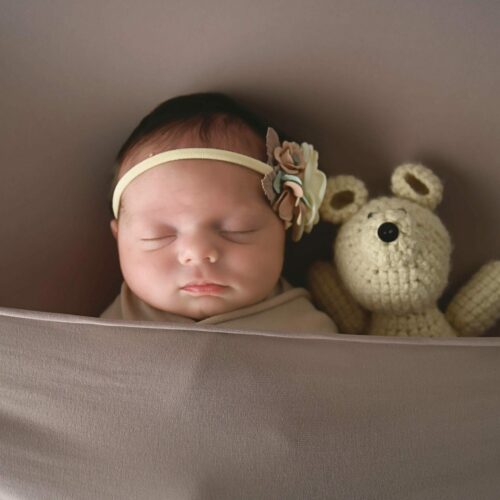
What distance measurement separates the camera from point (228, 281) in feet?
3.03

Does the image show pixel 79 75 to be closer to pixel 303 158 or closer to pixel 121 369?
pixel 303 158

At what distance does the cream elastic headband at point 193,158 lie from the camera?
94 centimetres

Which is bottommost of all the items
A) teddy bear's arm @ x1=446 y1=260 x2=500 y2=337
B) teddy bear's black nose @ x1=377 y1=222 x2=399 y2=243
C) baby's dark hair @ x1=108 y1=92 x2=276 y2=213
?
teddy bear's arm @ x1=446 y1=260 x2=500 y2=337

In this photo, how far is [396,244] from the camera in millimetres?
919

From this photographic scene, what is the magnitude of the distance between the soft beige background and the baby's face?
0.17 meters

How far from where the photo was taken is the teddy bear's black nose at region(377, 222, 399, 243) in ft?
3.03

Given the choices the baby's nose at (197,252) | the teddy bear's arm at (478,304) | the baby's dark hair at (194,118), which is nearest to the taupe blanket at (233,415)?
the baby's nose at (197,252)

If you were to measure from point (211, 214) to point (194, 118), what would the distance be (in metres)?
0.18

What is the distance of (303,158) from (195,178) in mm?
201

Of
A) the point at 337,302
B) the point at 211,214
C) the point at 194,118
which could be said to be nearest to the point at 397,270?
the point at 337,302

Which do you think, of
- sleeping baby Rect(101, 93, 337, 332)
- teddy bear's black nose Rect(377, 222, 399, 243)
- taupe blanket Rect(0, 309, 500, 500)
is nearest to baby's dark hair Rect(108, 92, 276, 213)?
sleeping baby Rect(101, 93, 337, 332)

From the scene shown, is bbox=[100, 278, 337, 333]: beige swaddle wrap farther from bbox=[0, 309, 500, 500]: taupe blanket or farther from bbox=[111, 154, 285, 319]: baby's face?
bbox=[0, 309, 500, 500]: taupe blanket

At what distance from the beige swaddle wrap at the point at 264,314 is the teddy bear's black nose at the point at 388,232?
17 cm

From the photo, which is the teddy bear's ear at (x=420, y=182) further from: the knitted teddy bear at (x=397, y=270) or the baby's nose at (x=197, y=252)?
the baby's nose at (x=197, y=252)
